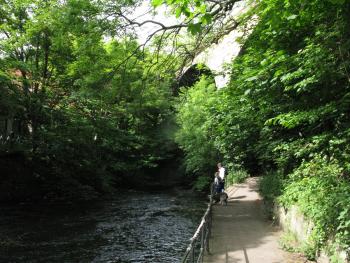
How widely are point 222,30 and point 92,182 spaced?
775 inches

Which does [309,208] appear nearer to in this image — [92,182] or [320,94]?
[320,94]

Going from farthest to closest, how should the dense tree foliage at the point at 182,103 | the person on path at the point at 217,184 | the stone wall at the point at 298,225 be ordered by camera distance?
the person on path at the point at 217,184
the dense tree foliage at the point at 182,103
the stone wall at the point at 298,225

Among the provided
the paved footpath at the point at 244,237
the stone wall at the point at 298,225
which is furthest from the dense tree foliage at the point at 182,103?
the paved footpath at the point at 244,237

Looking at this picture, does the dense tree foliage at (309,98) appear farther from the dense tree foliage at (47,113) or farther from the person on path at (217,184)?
the dense tree foliage at (47,113)

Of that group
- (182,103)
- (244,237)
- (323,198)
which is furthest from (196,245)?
(182,103)

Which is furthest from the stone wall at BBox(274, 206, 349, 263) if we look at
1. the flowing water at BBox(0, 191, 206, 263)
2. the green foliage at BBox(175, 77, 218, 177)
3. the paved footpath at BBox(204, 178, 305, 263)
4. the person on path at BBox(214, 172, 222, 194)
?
the green foliage at BBox(175, 77, 218, 177)

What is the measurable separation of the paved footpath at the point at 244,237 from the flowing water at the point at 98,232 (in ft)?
5.08

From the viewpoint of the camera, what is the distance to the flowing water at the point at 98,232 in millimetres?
12375

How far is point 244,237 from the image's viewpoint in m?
11.3

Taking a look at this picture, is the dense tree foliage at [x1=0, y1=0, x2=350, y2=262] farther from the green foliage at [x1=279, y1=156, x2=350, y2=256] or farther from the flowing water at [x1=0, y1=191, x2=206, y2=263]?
the flowing water at [x1=0, y1=191, x2=206, y2=263]

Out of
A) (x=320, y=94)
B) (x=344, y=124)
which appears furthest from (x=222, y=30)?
(x=344, y=124)

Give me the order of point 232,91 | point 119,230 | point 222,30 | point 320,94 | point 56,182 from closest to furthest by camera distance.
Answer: point 320,94 → point 222,30 → point 232,91 → point 119,230 → point 56,182

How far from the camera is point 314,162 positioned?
1088 centimetres

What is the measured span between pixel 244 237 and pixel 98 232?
657 centimetres
